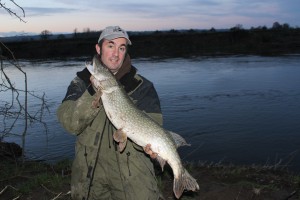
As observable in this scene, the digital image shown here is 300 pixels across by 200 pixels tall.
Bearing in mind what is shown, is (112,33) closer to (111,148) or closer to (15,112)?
(111,148)

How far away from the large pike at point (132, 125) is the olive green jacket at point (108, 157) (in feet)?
0.59

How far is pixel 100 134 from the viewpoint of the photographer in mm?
3957

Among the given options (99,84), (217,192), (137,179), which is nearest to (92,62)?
(99,84)

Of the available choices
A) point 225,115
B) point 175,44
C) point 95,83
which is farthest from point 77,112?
point 175,44

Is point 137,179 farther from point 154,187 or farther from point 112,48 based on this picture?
point 112,48

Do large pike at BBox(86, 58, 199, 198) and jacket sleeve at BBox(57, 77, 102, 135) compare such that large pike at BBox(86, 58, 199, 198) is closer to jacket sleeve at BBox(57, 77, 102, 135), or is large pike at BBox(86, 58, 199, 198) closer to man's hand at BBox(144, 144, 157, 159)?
man's hand at BBox(144, 144, 157, 159)

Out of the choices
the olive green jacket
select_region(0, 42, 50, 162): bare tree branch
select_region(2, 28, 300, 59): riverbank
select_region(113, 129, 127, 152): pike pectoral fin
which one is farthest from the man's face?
select_region(2, 28, 300, 59): riverbank

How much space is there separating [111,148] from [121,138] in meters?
0.32

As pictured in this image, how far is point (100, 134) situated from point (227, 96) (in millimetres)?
12840

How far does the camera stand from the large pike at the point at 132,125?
148 inches

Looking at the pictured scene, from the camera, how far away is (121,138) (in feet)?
12.2

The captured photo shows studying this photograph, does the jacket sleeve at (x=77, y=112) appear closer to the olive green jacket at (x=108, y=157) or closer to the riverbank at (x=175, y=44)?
the olive green jacket at (x=108, y=157)

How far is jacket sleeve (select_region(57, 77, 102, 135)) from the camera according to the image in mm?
3721

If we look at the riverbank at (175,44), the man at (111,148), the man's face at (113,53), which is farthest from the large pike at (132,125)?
the riverbank at (175,44)
